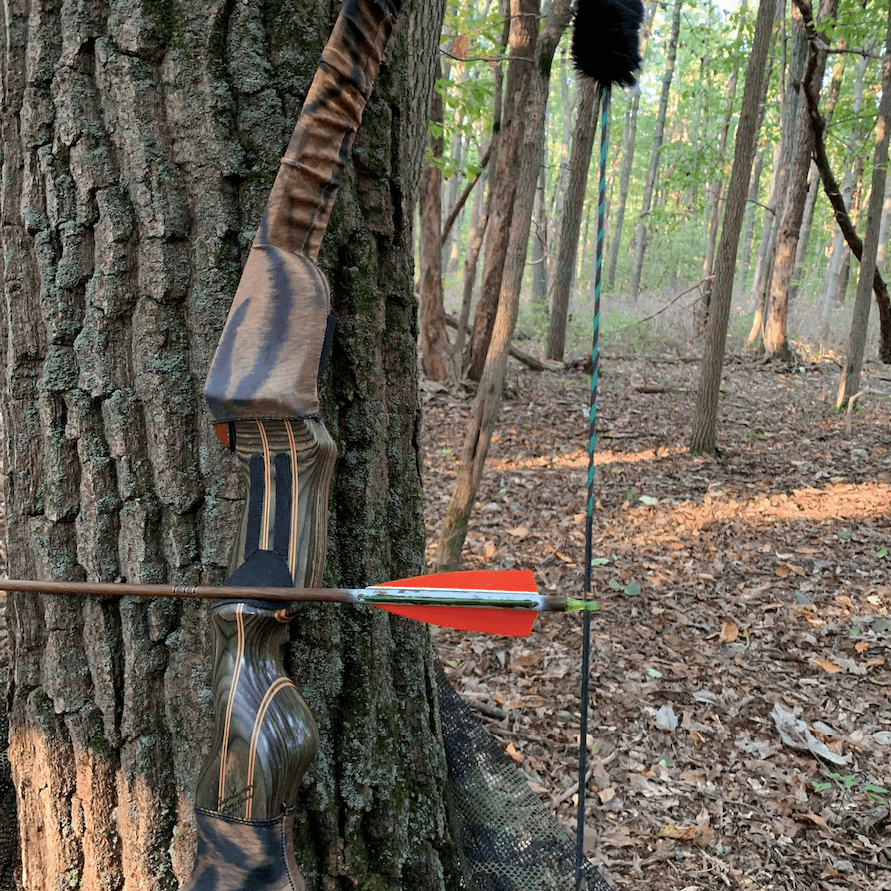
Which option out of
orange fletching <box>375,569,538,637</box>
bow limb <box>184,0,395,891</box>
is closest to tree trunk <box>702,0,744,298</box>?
bow limb <box>184,0,395,891</box>

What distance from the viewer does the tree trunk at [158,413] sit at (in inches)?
42.3

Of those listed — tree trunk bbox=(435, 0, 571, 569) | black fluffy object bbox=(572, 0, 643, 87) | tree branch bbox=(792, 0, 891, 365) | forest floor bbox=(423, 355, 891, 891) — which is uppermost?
tree branch bbox=(792, 0, 891, 365)

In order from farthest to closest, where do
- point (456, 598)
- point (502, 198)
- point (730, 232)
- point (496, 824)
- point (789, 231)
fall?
point (789, 231), point (502, 198), point (730, 232), point (496, 824), point (456, 598)

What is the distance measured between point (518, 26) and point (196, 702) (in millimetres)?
4630

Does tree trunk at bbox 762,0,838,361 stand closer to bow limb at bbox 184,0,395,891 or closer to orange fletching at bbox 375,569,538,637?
bow limb at bbox 184,0,395,891

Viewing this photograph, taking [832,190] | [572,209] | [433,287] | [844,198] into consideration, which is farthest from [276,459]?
[844,198]

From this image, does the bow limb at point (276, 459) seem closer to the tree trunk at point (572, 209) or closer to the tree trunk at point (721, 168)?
the tree trunk at point (572, 209)

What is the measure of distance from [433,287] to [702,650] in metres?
4.45

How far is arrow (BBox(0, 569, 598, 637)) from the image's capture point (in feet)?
2.58

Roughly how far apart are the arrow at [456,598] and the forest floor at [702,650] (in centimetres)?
143

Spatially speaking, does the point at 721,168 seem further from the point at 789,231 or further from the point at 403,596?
the point at 403,596

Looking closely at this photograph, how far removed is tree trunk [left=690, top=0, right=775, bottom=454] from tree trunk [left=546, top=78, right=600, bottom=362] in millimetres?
2264

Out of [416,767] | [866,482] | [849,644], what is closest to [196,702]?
[416,767]

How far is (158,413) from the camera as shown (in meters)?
1.13
